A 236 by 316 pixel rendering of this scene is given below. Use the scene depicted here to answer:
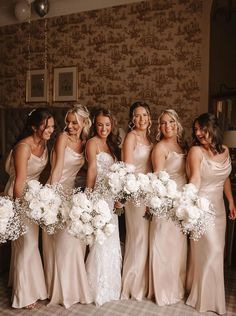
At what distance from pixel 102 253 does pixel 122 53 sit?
141 inches

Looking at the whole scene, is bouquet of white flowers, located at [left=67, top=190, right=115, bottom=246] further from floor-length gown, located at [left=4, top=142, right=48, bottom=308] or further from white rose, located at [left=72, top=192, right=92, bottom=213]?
floor-length gown, located at [left=4, top=142, right=48, bottom=308]

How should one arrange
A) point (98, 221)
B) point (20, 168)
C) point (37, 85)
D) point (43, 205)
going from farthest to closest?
point (37, 85)
point (20, 168)
point (43, 205)
point (98, 221)

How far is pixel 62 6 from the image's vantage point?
577 cm

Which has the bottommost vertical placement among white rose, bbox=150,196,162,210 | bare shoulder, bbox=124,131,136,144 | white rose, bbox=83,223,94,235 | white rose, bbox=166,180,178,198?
white rose, bbox=83,223,94,235

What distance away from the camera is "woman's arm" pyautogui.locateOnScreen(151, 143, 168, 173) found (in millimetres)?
2887

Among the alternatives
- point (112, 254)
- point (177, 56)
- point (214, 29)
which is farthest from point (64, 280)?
point (214, 29)

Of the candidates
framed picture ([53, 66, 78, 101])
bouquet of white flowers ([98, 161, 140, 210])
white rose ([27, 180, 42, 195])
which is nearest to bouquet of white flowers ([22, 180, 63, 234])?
white rose ([27, 180, 42, 195])

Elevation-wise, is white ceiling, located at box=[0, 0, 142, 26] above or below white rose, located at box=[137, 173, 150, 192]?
above

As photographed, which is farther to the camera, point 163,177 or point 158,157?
point 158,157

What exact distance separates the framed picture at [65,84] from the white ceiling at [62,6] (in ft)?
3.30

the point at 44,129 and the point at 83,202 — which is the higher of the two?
the point at 44,129

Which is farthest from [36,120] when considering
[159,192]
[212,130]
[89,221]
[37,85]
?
[37,85]

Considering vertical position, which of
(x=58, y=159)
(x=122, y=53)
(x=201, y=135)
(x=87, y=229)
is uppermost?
(x=122, y=53)

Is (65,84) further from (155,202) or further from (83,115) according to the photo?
(155,202)
